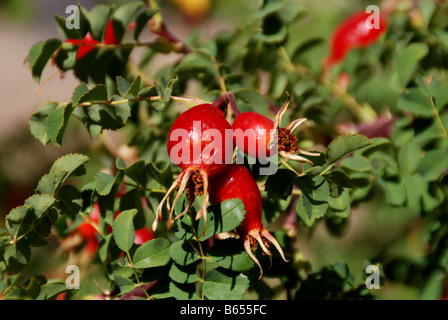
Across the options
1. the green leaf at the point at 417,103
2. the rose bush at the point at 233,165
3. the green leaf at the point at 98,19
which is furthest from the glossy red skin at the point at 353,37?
the green leaf at the point at 98,19

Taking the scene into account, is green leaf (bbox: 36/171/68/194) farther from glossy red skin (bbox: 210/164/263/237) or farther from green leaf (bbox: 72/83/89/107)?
glossy red skin (bbox: 210/164/263/237)

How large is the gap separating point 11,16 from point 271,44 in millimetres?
2066

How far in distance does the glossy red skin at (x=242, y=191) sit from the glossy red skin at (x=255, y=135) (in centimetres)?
3

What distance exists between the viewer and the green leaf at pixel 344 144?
0.58 metres

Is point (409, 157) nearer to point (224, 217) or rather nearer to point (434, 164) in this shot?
point (434, 164)

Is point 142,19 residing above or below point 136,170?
above

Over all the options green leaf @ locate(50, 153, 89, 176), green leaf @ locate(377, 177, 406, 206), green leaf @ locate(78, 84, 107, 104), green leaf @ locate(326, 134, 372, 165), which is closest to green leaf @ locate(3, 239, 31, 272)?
green leaf @ locate(50, 153, 89, 176)

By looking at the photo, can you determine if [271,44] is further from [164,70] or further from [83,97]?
[83,97]

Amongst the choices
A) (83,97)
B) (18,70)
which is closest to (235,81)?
(83,97)

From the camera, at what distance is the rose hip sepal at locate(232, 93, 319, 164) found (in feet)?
1.91

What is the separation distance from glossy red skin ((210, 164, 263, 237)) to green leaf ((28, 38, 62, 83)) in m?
0.33

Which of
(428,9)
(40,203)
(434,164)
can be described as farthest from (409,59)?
(40,203)

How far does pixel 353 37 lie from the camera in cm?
118

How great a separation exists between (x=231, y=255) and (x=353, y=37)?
0.76 meters
